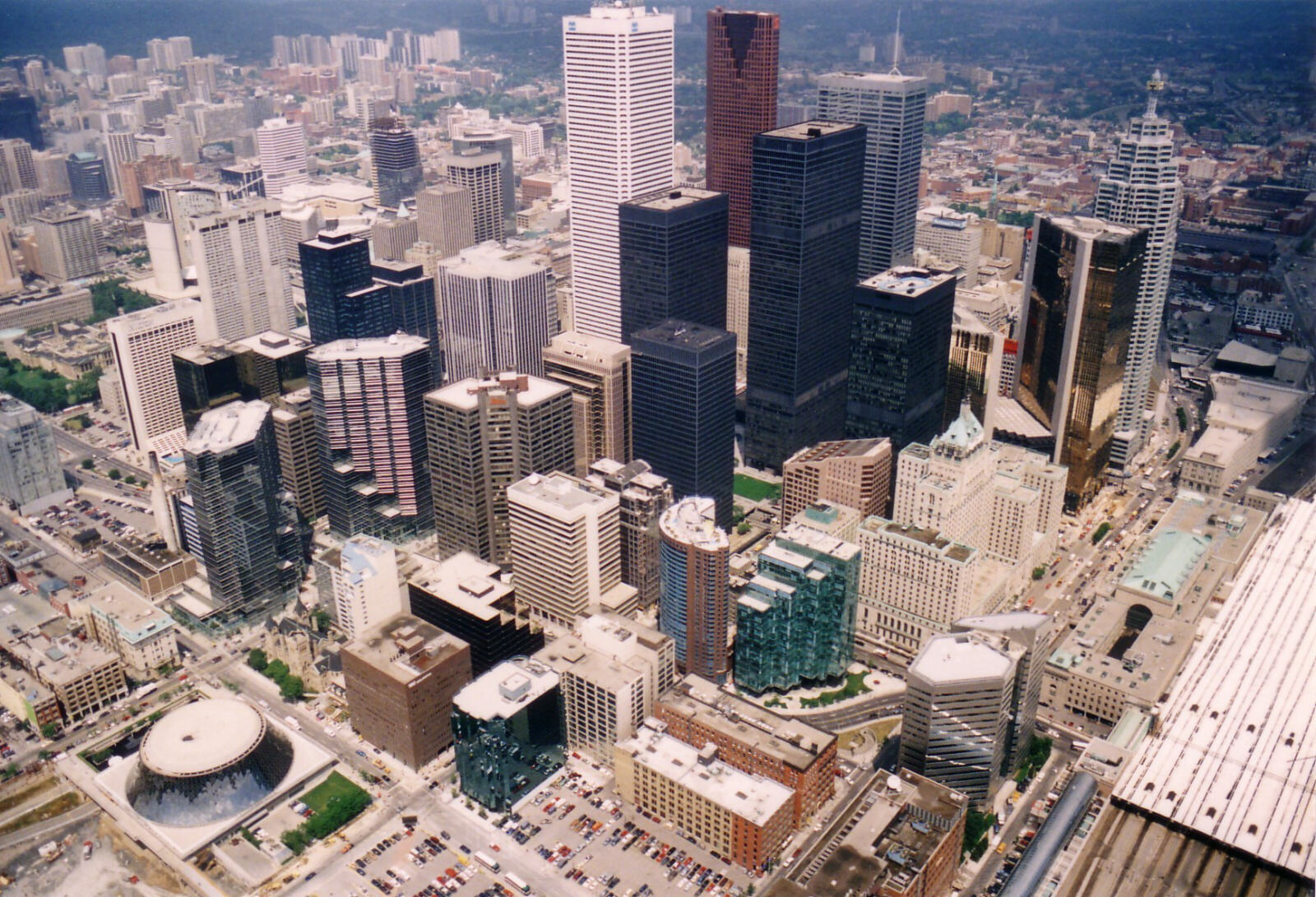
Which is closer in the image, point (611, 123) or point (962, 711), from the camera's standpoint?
point (962, 711)

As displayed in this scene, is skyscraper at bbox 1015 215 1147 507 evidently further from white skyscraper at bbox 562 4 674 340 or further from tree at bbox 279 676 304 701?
tree at bbox 279 676 304 701

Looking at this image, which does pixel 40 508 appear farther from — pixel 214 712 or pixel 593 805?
pixel 593 805

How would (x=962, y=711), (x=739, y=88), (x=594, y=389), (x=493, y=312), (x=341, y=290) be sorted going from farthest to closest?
(x=739, y=88) < (x=341, y=290) < (x=493, y=312) < (x=594, y=389) < (x=962, y=711)

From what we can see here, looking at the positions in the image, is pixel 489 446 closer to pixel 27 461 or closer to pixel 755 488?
pixel 755 488

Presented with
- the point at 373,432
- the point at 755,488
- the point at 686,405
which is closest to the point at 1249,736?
the point at 686,405

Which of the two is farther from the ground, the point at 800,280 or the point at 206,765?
the point at 800,280

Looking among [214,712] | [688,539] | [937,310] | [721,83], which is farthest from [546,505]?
[721,83]

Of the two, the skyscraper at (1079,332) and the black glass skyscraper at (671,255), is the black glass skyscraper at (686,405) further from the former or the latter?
the skyscraper at (1079,332)

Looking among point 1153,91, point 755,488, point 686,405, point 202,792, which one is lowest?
point 202,792

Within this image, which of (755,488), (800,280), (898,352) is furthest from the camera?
(755,488)
